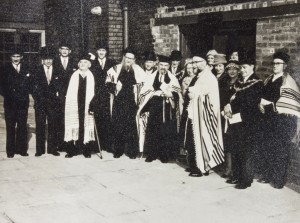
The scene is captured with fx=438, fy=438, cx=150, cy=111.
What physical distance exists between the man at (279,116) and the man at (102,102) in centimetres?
317

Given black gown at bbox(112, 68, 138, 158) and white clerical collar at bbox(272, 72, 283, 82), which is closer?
white clerical collar at bbox(272, 72, 283, 82)

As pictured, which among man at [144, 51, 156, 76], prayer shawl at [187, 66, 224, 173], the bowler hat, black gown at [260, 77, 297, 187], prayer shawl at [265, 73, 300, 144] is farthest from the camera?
man at [144, 51, 156, 76]

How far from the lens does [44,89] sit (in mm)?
7828

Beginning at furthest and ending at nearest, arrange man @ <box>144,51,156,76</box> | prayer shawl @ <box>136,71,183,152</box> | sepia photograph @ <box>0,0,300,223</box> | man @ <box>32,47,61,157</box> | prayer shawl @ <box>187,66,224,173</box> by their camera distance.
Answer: man @ <box>32,47,61,157</box> < man @ <box>144,51,156,76</box> < prayer shawl @ <box>136,71,183,152</box> < prayer shawl @ <box>187,66,224,173</box> < sepia photograph @ <box>0,0,300,223</box>

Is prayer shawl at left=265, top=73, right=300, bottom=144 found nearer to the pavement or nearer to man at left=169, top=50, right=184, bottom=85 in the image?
the pavement

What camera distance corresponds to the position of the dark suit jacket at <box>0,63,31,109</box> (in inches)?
300

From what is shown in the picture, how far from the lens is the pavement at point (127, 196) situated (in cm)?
498

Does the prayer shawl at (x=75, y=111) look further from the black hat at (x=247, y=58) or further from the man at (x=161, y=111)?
the black hat at (x=247, y=58)

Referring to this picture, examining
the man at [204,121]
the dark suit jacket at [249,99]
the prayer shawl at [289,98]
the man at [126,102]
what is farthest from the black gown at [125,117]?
the prayer shawl at [289,98]

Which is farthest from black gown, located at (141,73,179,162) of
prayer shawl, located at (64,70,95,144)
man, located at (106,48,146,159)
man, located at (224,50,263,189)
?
man, located at (224,50,263,189)

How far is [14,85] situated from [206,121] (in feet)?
11.3

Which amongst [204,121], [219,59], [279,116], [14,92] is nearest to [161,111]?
[204,121]

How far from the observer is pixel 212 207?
5305 millimetres

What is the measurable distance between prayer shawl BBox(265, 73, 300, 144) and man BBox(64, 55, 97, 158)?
348 cm
